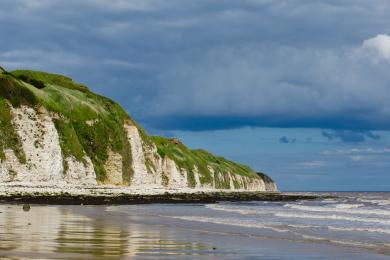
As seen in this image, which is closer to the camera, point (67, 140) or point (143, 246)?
point (143, 246)

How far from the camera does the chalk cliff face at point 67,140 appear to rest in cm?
8988

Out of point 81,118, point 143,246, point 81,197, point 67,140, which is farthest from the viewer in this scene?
point 81,118

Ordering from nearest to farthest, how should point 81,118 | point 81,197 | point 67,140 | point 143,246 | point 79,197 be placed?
point 143,246 < point 79,197 < point 81,197 < point 67,140 < point 81,118

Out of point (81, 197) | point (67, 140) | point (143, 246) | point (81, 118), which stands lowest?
point (143, 246)

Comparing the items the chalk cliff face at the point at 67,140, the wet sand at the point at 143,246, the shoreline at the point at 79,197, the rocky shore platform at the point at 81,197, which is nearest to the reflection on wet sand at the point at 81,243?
the wet sand at the point at 143,246

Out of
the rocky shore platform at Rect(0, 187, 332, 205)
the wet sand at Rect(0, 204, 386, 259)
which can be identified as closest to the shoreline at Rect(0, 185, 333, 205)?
the rocky shore platform at Rect(0, 187, 332, 205)

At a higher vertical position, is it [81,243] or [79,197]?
[79,197]

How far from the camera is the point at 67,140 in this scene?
102875 millimetres

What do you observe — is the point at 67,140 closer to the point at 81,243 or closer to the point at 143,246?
the point at 81,243

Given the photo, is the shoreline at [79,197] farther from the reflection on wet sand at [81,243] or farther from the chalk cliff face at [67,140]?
the reflection on wet sand at [81,243]

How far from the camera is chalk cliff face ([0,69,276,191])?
295 ft

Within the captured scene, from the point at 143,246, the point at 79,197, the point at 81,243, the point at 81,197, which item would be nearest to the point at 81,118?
the point at 81,197

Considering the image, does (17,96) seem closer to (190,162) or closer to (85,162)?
(85,162)

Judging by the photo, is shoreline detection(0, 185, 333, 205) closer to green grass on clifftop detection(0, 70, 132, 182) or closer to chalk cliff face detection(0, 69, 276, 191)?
chalk cliff face detection(0, 69, 276, 191)
